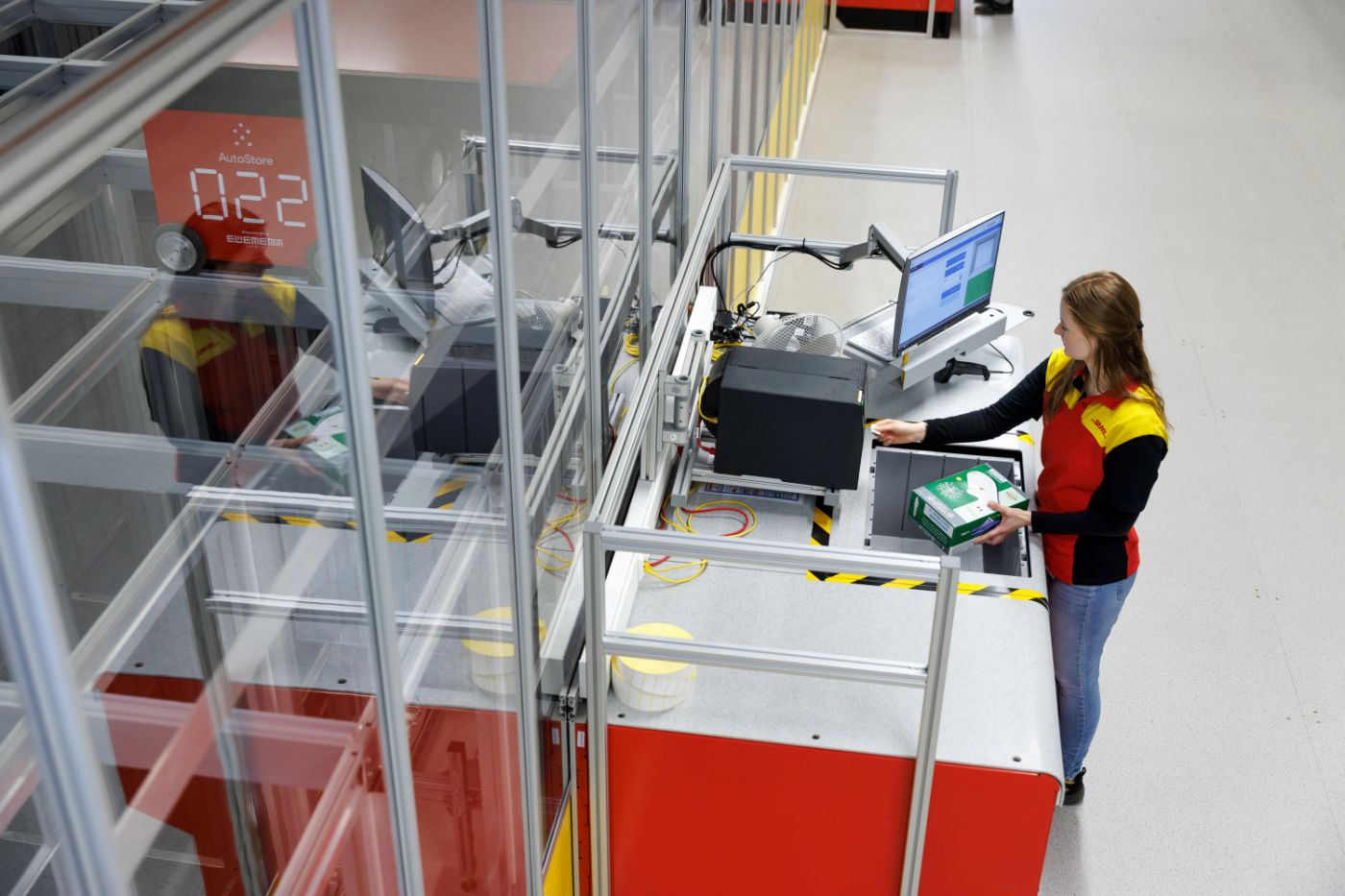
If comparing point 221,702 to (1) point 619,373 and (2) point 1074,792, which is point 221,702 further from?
(2) point 1074,792

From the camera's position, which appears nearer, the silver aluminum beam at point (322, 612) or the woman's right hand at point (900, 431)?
the silver aluminum beam at point (322, 612)

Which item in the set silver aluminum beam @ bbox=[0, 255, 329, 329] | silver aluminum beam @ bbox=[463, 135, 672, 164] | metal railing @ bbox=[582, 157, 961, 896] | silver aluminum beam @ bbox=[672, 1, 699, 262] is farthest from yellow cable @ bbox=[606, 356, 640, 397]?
silver aluminum beam @ bbox=[0, 255, 329, 329]

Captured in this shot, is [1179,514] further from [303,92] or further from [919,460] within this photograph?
[303,92]

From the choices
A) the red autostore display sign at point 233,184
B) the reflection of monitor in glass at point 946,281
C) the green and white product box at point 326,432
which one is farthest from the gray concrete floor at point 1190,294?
the red autostore display sign at point 233,184

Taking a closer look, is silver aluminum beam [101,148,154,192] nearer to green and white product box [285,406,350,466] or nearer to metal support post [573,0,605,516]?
green and white product box [285,406,350,466]

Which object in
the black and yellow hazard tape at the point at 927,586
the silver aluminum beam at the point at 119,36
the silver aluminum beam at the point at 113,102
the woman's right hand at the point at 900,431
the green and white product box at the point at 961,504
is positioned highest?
the silver aluminum beam at the point at 113,102

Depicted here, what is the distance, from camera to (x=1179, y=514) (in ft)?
16.8

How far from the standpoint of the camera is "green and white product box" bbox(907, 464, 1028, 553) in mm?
3311

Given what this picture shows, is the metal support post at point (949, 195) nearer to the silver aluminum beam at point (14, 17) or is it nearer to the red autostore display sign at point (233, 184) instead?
the silver aluminum beam at point (14, 17)

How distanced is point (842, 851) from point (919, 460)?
1.27m

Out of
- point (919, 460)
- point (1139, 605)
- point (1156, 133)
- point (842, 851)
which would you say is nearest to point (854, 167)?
point (919, 460)

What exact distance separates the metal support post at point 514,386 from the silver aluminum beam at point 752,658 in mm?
202

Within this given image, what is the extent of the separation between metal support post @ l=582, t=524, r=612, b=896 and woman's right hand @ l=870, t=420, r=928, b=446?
1.16 meters

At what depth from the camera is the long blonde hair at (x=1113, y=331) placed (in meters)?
3.07
